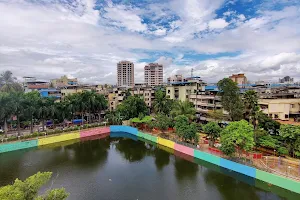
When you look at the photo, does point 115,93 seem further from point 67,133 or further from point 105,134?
point 67,133

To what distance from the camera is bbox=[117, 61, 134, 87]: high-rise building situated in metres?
129

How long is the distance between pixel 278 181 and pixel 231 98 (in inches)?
615

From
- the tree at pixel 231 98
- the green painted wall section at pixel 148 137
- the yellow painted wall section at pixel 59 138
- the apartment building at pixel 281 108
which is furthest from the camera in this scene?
the green painted wall section at pixel 148 137

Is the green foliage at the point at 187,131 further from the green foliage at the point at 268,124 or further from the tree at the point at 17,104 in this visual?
the tree at the point at 17,104

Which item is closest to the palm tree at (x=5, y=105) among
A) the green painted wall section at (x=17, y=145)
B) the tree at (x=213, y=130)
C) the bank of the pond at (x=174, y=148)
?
the green painted wall section at (x=17, y=145)

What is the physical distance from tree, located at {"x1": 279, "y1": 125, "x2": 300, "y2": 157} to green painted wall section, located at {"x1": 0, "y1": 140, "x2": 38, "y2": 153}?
3561 centimetres

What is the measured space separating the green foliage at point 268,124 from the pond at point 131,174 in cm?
907

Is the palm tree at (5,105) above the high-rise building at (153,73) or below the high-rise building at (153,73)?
below

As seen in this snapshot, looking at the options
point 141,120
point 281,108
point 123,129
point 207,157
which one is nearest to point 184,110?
point 141,120

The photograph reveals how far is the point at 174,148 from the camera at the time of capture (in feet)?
106

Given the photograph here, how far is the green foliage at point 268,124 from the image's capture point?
27.7m

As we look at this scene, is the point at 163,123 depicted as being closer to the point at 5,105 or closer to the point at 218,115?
the point at 218,115

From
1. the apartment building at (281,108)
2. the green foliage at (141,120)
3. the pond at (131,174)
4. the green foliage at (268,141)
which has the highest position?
the apartment building at (281,108)

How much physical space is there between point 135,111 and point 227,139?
81.0 feet
